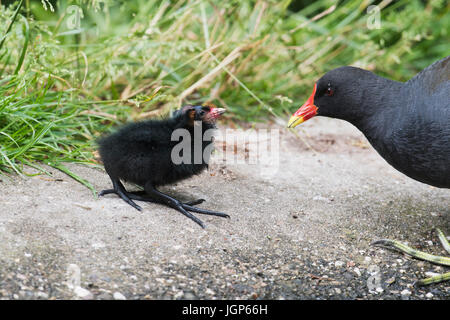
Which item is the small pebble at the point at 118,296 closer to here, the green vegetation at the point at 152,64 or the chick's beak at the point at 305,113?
the green vegetation at the point at 152,64

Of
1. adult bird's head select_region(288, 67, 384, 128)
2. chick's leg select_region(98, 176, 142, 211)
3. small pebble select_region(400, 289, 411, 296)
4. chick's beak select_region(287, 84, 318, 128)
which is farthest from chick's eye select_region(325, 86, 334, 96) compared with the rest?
chick's leg select_region(98, 176, 142, 211)

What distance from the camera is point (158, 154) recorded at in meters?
2.52

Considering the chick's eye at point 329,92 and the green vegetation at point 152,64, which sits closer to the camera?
the chick's eye at point 329,92

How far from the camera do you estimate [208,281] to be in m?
2.05

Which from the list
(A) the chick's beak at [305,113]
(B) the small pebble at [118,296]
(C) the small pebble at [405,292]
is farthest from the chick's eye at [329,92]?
(B) the small pebble at [118,296]

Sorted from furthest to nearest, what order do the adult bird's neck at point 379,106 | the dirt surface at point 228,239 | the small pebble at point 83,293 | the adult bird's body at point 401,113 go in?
the adult bird's neck at point 379,106
the adult bird's body at point 401,113
the dirt surface at point 228,239
the small pebble at point 83,293

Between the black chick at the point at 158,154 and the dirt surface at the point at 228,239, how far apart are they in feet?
Answer: 0.28

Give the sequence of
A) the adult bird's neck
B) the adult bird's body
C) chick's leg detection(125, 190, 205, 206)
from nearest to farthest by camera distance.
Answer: the adult bird's body
the adult bird's neck
chick's leg detection(125, 190, 205, 206)

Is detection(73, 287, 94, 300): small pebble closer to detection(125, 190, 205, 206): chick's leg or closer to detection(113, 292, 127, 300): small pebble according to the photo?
detection(113, 292, 127, 300): small pebble

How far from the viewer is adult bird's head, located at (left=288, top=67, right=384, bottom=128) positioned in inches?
102

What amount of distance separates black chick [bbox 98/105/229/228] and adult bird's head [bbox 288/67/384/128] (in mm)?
554

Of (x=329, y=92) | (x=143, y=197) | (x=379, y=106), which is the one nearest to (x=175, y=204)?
(x=143, y=197)

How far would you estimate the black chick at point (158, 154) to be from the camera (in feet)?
8.25
